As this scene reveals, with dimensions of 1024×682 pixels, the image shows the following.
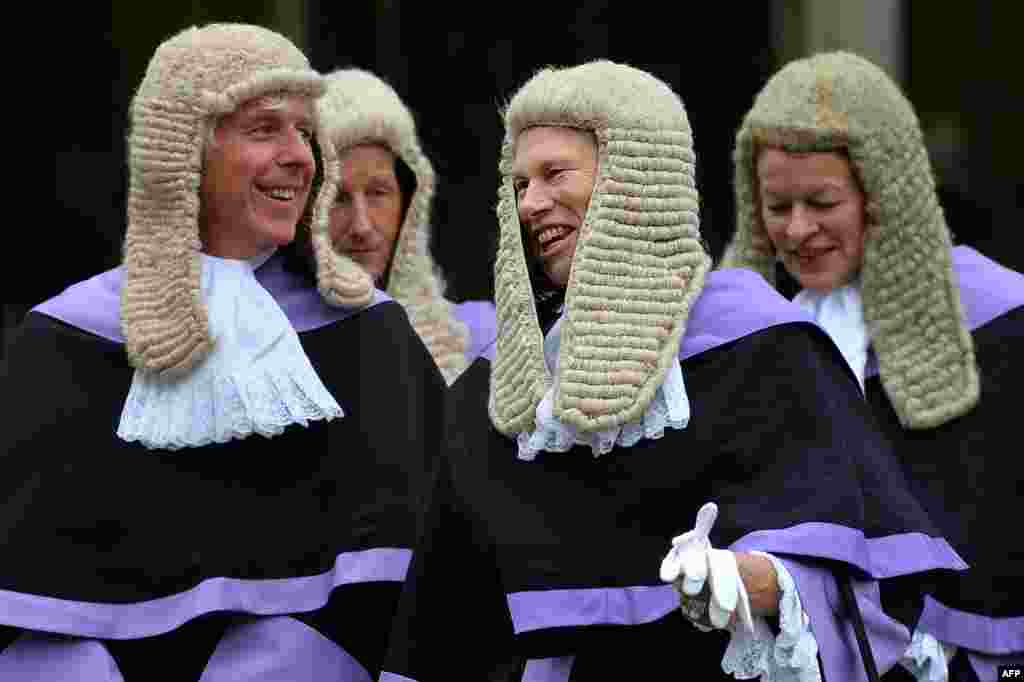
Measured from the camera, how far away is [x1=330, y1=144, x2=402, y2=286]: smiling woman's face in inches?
265

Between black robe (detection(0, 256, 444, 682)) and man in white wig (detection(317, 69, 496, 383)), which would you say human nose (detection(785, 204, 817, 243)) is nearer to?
man in white wig (detection(317, 69, 496, 383))

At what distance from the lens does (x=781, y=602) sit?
4.83 m

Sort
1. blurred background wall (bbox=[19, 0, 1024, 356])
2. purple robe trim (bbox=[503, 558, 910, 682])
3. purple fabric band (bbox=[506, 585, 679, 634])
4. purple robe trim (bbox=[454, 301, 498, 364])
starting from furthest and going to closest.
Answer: blurred background wall (bbox=[19, 0, 1024, 356])
purple robe trim (bbox=[454, 301, 498, 364])
purple fabric band (bbox=[506, 585, 679, 634])
purple robe trim (bbox=[503, 558, 910, 682])

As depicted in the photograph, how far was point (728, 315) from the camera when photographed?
5219 millimetres

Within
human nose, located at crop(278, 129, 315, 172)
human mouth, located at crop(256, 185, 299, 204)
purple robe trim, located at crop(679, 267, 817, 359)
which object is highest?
human nose, located at crop(278, 129, 315, 172)

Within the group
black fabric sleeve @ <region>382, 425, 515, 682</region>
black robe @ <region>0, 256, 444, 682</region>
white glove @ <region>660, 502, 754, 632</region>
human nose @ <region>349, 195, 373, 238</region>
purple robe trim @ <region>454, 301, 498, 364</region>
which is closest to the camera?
white glove @ <region>660, 502, 754, 632</region>

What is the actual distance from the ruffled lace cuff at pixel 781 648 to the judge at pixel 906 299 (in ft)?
3.15

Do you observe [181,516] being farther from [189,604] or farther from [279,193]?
[279,193]

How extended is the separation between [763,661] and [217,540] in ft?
4.87

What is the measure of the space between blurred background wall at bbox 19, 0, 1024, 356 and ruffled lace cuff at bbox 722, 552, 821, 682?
461 centimetres

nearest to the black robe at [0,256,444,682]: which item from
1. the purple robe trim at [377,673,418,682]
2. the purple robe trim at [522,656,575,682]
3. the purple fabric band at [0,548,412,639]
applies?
the purple fabric band at [0,548,412,639]

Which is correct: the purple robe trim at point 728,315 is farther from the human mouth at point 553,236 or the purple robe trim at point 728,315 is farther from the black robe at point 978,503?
the black robe at point 978,503

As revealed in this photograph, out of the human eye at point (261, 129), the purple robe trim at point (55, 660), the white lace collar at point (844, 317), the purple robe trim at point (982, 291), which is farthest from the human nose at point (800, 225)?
the purple robe trim at point (55, 660)

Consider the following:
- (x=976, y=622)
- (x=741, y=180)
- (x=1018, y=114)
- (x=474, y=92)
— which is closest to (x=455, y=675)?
(x=976, y=622)
